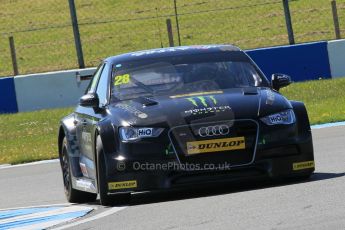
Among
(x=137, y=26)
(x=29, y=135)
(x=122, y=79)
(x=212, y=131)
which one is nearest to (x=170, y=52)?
(x=122, y=79)

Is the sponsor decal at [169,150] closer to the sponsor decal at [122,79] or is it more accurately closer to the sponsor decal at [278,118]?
the sponsor decal at [278,118]

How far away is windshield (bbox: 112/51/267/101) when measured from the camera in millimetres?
10742

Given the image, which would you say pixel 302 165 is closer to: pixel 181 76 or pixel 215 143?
pixel 215 143

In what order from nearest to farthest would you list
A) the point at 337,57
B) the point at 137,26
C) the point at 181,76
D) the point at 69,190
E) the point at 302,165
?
the point at 302,165
the point at 181,76
the point at 69,190
the point at 337,57
the point at 137,26

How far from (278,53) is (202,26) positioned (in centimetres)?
1004

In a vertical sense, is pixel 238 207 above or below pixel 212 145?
below

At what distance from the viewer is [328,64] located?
2311 cm

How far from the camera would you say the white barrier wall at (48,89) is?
75.2ft

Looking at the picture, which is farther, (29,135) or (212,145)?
(29,135)

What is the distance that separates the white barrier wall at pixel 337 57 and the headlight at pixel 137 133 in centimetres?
1360

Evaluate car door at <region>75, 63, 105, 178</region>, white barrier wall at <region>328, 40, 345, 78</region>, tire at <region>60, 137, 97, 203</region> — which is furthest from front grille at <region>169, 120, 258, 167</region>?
white barrier wall at <region>328, 40, 345, 78</region>

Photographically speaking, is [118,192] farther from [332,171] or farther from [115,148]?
[332,171]

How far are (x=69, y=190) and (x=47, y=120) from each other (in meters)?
10.2

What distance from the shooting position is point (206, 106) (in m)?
9.88
